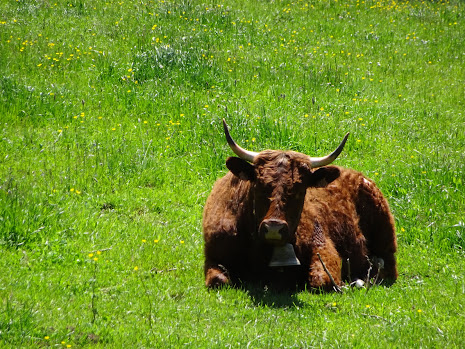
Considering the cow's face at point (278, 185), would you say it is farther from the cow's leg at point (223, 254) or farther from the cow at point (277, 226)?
the cow's leg at point (223, 254)

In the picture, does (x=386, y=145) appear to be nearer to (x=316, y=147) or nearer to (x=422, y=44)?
(x=316, y=147)

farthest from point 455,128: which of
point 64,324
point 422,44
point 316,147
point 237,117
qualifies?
point 64,324

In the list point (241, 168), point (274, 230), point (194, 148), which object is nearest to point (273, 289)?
point (274, 230)

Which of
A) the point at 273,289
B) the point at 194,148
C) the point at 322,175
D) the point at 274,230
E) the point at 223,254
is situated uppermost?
the point at 322,175

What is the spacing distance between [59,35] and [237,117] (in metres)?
5.14

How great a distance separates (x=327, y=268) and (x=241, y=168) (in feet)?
4.71

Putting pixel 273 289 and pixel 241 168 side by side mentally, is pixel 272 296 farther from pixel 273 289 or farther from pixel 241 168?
pixel 241 168

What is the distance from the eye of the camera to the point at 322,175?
782 centimetres

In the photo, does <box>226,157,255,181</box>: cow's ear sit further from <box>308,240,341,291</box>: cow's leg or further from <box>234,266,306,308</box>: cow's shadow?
<box>308,240,341,291</box>: cow's leg

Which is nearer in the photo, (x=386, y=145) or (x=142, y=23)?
(x=386, y=145)

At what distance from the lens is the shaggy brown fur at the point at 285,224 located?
24.3 ft

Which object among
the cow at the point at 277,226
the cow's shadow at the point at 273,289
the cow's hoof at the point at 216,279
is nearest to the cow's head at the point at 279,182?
the cow at the point at 277,226

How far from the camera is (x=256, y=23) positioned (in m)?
17.4

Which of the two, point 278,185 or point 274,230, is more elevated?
point 278,185
